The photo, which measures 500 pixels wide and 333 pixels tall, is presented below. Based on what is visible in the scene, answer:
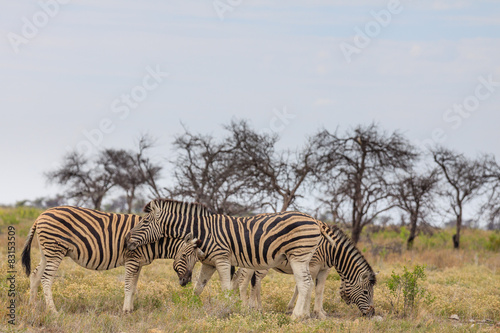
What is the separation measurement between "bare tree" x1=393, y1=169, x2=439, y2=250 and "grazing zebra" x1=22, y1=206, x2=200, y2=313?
41.0 feet

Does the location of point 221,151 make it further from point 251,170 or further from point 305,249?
point 305,249

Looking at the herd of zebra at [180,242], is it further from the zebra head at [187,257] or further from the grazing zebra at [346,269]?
the grazing zebra at [346,269]

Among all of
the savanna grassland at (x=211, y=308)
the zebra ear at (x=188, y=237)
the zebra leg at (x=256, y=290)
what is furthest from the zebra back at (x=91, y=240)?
the zebra leg at (x=256, y=290)

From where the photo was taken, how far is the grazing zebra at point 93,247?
925cm

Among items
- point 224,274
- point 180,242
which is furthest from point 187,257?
point 224,274

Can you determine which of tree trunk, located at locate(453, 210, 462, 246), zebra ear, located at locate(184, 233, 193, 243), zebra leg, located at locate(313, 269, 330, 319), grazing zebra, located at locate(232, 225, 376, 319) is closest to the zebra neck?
grazing zebra, located at locate(232, 225, 376, 319)

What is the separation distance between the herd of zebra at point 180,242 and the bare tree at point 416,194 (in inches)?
458

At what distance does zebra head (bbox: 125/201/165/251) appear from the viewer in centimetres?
914

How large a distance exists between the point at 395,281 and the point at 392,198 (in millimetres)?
10468

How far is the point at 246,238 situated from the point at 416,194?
1475 cm

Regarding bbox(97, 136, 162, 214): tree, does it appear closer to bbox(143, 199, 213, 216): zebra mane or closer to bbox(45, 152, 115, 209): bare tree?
bbox(45, 152, 115, 209): bare tree

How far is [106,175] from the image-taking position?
37562 mm

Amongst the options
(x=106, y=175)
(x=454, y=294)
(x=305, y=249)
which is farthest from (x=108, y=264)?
(x=106, y=175)

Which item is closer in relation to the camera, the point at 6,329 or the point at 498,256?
the point at 6,329
